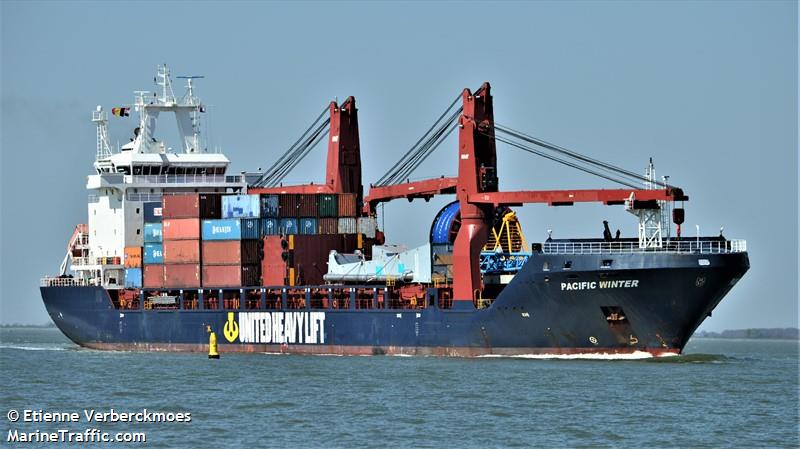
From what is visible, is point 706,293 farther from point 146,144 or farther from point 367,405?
point 146,144

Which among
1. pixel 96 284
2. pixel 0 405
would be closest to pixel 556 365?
pixel 0 405

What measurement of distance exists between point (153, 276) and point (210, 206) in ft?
14.5

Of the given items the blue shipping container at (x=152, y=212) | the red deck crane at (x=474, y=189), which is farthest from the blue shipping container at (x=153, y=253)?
the red deck crane at (x=474, y=189)

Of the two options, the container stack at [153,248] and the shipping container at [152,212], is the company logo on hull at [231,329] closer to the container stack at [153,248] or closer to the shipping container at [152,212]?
the container stack at [153,248]

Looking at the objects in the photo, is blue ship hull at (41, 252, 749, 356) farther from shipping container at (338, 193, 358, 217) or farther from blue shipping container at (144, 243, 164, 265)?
shipping container at (338, 193, 358, 217)

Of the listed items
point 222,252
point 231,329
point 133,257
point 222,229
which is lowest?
point 231,329

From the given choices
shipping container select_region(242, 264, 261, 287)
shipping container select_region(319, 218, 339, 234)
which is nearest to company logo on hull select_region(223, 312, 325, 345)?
shipping container select_region(242, 264, 261, 287)

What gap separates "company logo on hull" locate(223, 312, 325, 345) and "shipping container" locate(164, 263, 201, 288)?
2177mm

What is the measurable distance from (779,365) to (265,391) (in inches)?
895

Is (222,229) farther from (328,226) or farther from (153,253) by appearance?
(328,226)

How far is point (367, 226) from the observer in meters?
66.9

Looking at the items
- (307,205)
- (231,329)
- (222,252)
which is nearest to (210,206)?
(222,252)

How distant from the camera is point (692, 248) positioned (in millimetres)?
54062

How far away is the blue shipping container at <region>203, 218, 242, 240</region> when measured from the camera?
2522 inches
